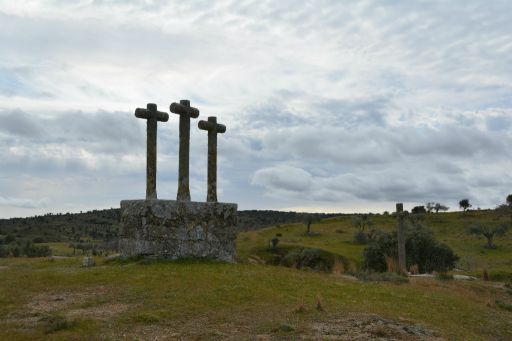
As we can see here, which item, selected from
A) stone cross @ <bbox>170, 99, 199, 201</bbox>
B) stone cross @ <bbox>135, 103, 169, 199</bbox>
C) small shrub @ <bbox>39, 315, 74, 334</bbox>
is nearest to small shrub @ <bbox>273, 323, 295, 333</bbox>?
small shrub @ <bbox>39, 315, 74, 334</bbox>

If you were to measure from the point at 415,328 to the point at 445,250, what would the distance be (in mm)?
28386

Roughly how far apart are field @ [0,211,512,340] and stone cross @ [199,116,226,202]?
10.1 ft

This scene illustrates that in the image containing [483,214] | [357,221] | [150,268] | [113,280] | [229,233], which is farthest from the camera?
[483,214]

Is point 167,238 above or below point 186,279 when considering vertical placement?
above

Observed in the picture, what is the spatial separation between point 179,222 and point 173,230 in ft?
1.09

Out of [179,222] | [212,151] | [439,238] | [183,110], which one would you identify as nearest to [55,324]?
[179,222]

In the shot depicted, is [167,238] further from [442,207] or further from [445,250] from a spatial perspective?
[442,207]

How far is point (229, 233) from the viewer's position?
18.2 m

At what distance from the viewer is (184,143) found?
18172mm

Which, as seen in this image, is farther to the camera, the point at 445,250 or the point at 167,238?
the point at 445,250

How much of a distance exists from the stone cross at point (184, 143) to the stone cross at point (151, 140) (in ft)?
1.99

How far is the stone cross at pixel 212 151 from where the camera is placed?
19.0m

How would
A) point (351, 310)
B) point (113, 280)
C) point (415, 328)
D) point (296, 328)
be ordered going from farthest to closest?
1. point (113, 280)
2. point (351, 310)
3. point (415, 328)
4. point (296, 328)

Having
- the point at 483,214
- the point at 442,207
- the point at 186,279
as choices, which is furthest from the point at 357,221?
the point at 186,279
